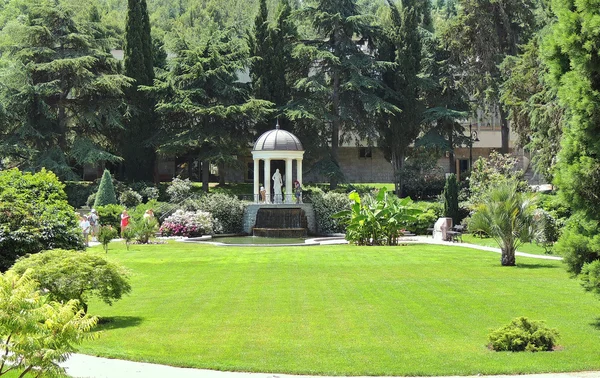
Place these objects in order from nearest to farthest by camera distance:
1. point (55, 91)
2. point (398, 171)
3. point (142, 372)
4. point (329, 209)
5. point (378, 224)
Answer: point (142, 372) < point (378, 224) < point (329, 209) < point (55, 91) < point (398, 171)

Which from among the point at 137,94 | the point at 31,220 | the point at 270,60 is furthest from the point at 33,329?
the point at 270,60

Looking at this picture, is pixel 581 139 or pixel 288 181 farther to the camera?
pixel 288 181

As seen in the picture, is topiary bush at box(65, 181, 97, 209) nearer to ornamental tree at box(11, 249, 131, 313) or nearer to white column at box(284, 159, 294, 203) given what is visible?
white column at box(284, 159, 294, 203)

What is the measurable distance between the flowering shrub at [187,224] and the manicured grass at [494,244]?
12.7 meters

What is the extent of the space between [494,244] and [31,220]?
64.9 ft

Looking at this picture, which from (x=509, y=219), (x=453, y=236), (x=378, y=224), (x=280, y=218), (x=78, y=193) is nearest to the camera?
(x=509, y=219)

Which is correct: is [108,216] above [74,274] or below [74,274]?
above

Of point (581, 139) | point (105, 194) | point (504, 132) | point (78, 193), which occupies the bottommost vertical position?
point (105, 194)

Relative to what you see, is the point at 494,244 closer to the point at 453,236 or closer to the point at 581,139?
the point at 453,236

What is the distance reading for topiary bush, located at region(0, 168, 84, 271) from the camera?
16562 millimetres

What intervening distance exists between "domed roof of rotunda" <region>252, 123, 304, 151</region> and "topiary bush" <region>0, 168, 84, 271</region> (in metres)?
25.9

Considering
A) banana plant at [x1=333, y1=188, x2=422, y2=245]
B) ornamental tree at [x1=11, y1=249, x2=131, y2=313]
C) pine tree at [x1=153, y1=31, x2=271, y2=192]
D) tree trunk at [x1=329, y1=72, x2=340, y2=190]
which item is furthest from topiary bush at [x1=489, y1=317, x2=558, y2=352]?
tree trunk at [x1=329, y1=72, x2=340, y2=190]

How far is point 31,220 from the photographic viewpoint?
16.8m

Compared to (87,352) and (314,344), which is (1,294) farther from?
(314,344)
